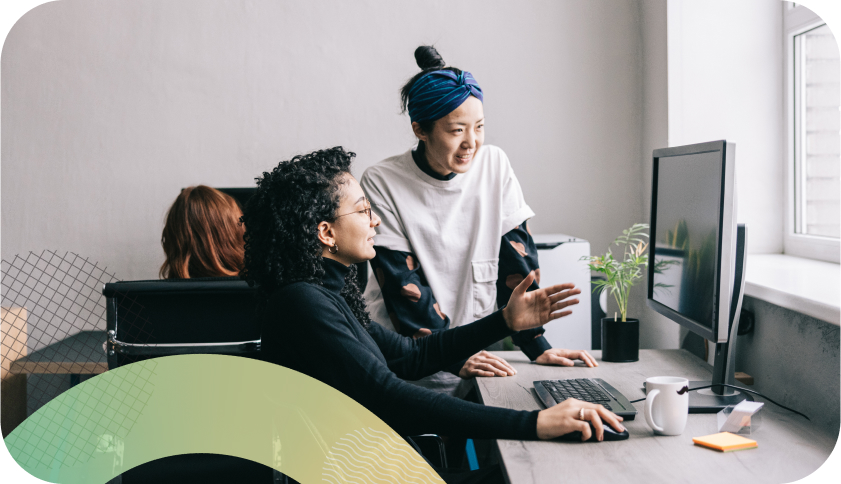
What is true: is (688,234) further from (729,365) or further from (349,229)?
(349,229)

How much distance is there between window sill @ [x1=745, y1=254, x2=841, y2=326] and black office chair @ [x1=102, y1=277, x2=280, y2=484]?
1.14 metres

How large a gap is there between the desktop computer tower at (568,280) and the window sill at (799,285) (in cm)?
60

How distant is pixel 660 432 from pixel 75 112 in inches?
112

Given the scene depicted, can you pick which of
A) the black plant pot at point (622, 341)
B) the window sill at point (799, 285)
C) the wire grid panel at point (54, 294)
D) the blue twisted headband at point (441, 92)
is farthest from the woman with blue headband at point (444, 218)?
the wire grid panel at point (54, 294)

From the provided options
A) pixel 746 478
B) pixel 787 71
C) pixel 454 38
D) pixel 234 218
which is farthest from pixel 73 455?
pixel 787 71

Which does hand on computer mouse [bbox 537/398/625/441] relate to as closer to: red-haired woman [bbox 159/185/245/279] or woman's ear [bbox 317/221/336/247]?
woman's ear [bbox 317/221/336/247]

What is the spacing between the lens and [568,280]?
2.34m

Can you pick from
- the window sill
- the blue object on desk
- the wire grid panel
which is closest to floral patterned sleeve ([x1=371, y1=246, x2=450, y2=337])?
the blue object on desk

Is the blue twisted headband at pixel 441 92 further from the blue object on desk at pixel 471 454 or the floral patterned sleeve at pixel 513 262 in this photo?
the blue object on desk at pixel 471 454

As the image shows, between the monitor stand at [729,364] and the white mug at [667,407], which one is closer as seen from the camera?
the white mug at [667,407]

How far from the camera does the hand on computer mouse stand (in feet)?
3.22

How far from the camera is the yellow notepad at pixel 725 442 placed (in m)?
0.96

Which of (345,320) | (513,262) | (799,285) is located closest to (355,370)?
(345,320)
